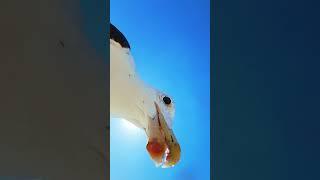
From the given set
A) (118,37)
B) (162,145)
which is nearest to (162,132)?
(162,145)

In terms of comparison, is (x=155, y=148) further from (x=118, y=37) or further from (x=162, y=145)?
(x=118, y=37)

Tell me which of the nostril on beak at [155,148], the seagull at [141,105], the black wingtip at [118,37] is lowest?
the nostril on beak at [155,148]

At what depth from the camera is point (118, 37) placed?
999 millimetres

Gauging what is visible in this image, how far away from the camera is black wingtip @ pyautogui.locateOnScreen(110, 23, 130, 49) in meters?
0.98

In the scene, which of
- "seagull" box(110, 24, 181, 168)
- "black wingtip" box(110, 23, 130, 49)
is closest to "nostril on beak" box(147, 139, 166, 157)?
"seagull" box(110, 24, 181, 168)

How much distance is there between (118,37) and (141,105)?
290 mm

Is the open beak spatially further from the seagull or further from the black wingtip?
the black wingtip

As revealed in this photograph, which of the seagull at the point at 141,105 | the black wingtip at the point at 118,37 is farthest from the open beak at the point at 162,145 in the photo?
the black wingtip at the point at 118,37

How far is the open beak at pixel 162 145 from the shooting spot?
1054 millimetres

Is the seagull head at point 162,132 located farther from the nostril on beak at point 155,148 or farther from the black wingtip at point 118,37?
the black wingtip at point 118,37
